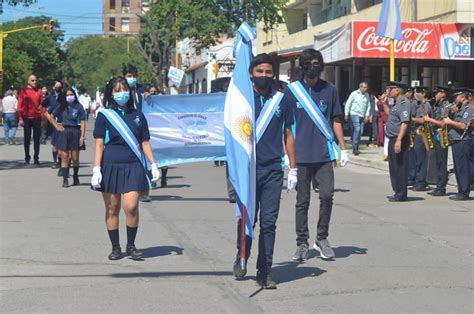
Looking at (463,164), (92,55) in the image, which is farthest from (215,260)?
(92,55)

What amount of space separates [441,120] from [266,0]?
22.8 meters

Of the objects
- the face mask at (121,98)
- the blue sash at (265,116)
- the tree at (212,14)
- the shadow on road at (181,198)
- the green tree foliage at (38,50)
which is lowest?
the shadow on road at (181,198)

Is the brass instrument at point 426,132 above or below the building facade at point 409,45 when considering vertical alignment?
below

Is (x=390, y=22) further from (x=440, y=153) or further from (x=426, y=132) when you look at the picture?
(x=440, y=153)

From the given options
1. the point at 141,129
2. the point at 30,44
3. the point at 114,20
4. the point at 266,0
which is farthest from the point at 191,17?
the point at 114,20

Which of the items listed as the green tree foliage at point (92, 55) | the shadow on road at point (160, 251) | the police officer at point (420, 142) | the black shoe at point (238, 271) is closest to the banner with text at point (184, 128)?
the police officer at point (420, 142)

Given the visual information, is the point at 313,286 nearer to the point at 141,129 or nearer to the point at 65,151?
the point at 141,129

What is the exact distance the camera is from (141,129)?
28.9ft

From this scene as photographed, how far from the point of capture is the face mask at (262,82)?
24.3 ft

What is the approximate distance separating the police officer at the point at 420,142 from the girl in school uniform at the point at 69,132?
6069 mm

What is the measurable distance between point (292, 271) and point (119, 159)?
2021 millimetres

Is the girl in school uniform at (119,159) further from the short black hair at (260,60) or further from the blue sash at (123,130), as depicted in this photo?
the short black hair at (260,60)

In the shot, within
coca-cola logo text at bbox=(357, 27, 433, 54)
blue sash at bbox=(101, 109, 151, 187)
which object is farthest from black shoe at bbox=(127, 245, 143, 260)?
coca-cola logo text at bbox=(357, 27, 433, 54)

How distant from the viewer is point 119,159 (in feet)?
28.3
